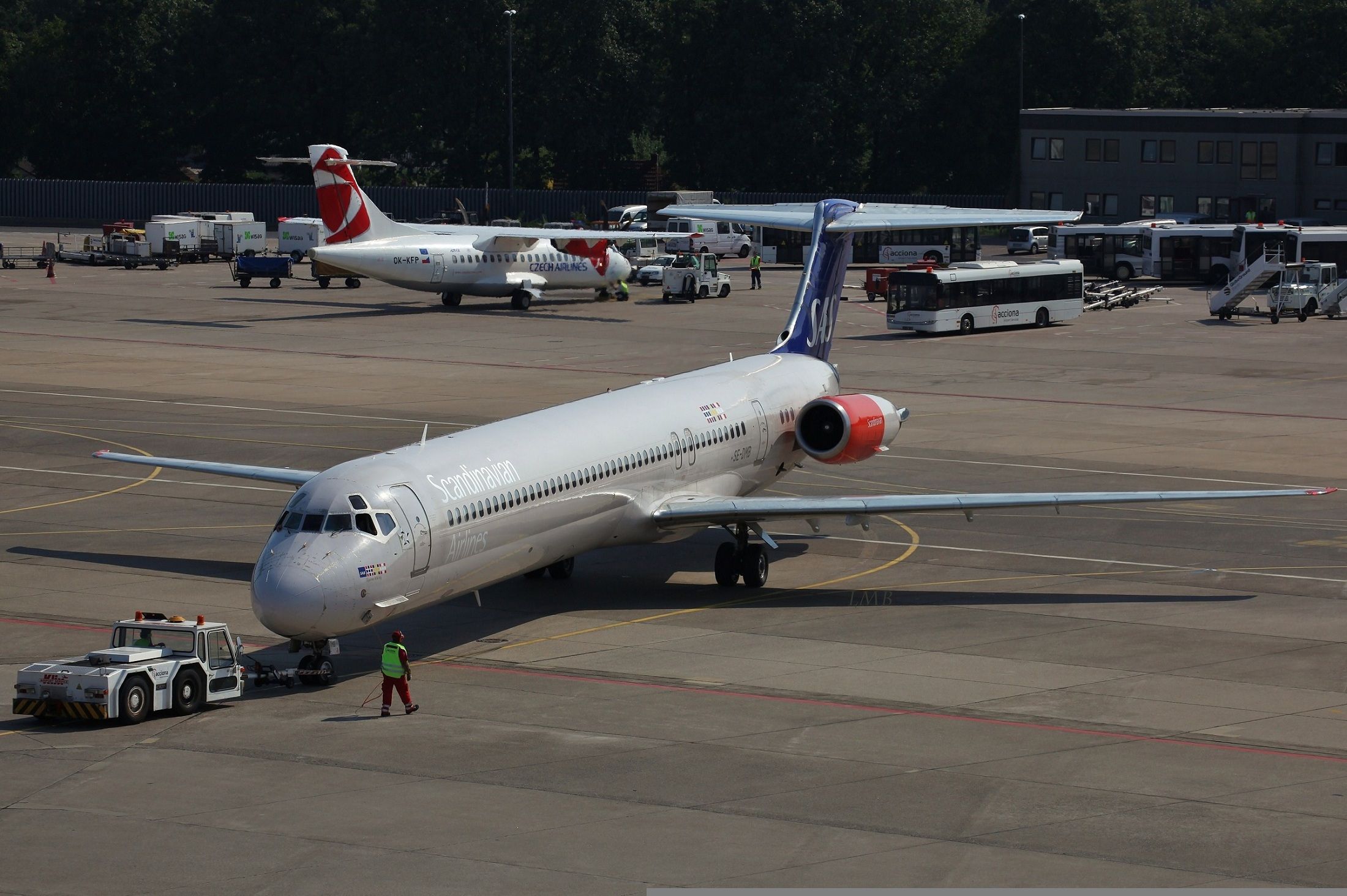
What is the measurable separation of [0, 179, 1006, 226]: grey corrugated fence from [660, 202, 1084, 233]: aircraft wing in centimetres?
9005

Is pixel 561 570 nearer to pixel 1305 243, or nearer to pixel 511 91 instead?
pixel 1305 243

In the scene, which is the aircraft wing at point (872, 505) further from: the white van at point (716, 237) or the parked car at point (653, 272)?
the white van at point (716, 237)

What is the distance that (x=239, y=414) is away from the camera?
53.2 meters

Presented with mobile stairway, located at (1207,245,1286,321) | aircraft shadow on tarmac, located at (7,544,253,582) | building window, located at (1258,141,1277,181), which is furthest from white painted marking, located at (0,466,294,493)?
building window, located at (1258,141,1277,181)

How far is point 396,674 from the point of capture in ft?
78.0

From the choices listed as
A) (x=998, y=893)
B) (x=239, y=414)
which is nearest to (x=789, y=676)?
Result: (x=998, y=893)

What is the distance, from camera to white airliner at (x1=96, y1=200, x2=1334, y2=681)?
82.7 feet

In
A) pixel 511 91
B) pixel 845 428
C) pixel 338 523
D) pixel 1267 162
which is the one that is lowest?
pixel 338 523

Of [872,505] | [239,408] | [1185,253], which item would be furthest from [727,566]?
[1185,253]

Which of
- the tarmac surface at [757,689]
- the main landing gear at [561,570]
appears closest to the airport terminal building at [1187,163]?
the tarmac surface at [757,689]

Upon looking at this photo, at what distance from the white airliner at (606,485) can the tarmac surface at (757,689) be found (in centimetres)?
143

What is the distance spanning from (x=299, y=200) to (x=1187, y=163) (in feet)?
224

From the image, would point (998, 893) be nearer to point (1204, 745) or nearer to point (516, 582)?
point (1204, 745)

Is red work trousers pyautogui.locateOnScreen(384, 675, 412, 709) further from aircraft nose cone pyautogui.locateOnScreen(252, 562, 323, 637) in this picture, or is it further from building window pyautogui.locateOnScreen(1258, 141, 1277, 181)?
building window pyautogui.locateOnScreen(1258, 141, 1277, 181)
